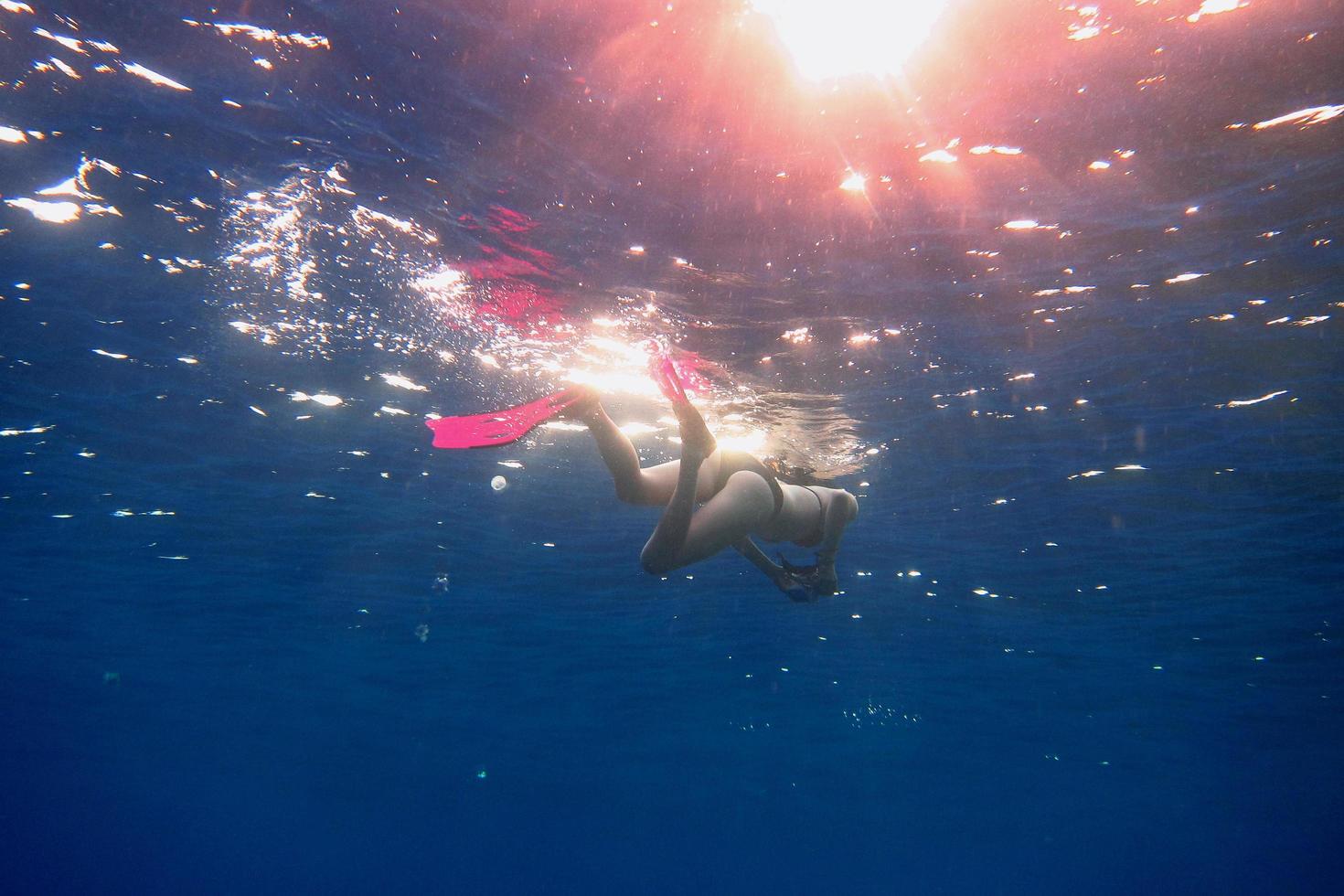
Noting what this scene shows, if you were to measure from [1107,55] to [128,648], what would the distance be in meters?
39.3

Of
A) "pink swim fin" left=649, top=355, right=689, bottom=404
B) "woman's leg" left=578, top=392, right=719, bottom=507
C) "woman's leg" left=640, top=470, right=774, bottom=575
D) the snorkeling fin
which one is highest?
"pink swim fin" left=649, top=355, right=689, bottom=404

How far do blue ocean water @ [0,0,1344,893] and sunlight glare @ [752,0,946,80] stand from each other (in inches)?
8.0

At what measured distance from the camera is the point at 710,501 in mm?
5930

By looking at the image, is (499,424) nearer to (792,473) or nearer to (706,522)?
(706,522)

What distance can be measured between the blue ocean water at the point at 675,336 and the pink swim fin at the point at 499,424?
3.46 metres

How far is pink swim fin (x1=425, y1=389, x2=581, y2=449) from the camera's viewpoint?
5262mm

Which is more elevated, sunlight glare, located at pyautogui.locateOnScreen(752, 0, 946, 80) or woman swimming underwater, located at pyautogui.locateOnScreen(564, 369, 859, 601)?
sunlight glare, located at pyautogui.locateOnScreen(752, 0, 946, 80)

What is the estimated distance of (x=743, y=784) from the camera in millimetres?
53000

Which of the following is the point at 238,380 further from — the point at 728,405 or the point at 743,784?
the point at 743,784

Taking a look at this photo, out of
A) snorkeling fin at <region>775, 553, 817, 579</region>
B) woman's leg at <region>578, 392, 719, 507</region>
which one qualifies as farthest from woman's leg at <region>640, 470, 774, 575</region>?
snorkeling fin at <region>775, 553, 817, 579</region>

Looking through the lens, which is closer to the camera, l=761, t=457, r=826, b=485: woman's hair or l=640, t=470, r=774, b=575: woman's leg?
l=640, t=470, r=774, b=575: woman's leg

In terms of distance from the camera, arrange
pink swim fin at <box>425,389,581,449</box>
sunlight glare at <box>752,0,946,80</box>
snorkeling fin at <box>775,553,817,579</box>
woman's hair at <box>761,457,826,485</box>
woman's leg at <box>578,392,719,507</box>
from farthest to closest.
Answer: woman's hair at <box>761,457,826,485</box>
snorkeling fin at <box>775,553,817,579</box>
sunlight glare at <box>752,0,946,80</box>
woman's leg at <box>578,392,719,507</box>
pink swim fin at <box>425,389,581,449</box>

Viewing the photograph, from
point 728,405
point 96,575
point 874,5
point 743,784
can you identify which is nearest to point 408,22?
point 874,5

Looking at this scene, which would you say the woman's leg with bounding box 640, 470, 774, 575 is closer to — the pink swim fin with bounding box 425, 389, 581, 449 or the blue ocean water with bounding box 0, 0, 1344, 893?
the pink swim fin with bounding box 425, 389, 581, 449
